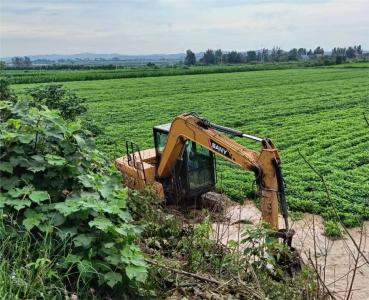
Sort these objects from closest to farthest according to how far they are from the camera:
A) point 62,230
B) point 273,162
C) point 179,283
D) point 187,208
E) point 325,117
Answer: point 62,230, point 179,283, point 273,162, point 187,208, point 325,117

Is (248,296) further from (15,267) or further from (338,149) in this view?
(338,149)

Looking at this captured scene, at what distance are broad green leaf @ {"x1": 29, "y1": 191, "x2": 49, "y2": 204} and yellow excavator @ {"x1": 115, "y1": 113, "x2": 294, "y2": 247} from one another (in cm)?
374

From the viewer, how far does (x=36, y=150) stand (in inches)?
161

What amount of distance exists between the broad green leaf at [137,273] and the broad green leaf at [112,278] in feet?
0.26

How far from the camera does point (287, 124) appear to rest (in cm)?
2056

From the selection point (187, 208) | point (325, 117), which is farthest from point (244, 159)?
point (325, 117)

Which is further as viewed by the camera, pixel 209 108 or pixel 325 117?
pixel 209 108

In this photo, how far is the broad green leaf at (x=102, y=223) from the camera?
3334 mm

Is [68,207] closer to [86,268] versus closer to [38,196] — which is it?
[38,196]

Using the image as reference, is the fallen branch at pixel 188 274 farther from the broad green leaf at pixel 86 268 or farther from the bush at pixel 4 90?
the bush at pixel 4 90

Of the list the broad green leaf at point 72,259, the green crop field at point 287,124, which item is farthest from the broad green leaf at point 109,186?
the green crop field at point 287,124

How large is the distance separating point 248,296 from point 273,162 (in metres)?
3.19

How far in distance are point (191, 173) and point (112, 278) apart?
579 cm

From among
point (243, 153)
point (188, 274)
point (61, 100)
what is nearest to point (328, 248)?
point (243, 153)
